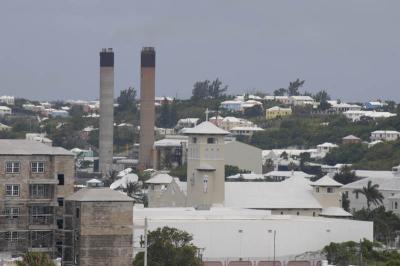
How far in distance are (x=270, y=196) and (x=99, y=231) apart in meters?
40.0

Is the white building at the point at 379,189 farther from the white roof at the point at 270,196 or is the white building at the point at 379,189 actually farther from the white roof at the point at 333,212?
the white roof at the point at 333,212

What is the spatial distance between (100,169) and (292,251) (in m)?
92.2

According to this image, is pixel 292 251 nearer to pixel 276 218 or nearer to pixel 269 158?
pixel 276 218

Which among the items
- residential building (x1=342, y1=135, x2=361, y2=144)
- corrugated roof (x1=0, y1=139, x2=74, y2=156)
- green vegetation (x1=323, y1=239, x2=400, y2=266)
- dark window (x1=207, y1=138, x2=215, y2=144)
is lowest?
green vegetation (x1=323, y1=239, x2=400, y2=266)

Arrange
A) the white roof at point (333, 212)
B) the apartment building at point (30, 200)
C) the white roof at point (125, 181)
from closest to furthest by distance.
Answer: the apartment building at point (30, 200) < the white roof at point (333, 212) < the white roof at point (125, 181)

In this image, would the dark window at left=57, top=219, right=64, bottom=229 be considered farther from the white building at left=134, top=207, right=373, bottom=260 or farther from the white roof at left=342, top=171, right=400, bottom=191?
the white roof at left=342, top=171, right=400, bottom=191

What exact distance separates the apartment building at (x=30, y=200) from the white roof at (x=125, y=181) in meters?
66.3

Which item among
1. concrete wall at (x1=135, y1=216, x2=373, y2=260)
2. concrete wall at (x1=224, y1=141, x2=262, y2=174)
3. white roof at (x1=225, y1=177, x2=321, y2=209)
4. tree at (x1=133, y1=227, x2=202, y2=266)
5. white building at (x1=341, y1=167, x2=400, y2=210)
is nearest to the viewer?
tree at (x1=133, y1=227, x2=202, y2=266)

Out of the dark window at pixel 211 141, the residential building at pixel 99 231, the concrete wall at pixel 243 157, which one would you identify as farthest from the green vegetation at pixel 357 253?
the concrete wall at pixel 243 157

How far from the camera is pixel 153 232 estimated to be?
7838 centimetres

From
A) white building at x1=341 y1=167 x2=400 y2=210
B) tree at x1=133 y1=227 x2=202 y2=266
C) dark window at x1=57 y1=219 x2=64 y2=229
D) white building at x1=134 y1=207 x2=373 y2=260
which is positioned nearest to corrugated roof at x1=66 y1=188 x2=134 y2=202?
dark window at x1=57 y1=219 x2=64 y2=229

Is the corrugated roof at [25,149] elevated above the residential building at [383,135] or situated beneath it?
situated beneath

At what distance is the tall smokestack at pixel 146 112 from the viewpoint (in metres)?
182

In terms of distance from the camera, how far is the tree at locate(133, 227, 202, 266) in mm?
72938
